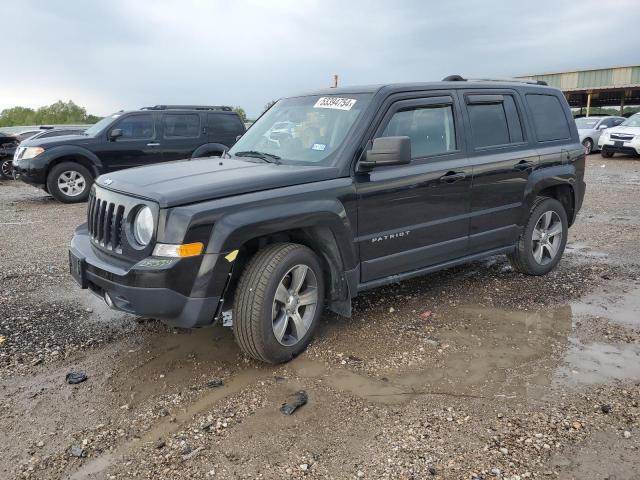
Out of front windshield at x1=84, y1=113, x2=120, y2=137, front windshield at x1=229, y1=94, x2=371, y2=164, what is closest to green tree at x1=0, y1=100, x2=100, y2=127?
front windshield at x1=84, y1=113, x2=120, y2=137

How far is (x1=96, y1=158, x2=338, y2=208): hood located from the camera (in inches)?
128

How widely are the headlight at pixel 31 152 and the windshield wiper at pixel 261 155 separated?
7.45 meters

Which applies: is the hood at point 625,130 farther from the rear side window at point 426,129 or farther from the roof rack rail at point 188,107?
the rear side window at point 426,129

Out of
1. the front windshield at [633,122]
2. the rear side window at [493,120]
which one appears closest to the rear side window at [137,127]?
the rear side window at [493,120]

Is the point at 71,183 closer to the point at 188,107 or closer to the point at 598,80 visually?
the point at 188,107

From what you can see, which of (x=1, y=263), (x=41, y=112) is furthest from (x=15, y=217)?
(x=41, y=112)

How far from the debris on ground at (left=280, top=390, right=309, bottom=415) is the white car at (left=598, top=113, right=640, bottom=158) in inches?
708

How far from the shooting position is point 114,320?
4.48 meters

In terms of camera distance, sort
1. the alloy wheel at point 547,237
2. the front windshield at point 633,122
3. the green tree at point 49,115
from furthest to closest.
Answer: the green tree at point 49,115 → the front windshield at point 633,122 → the alloy wheel at point 547,237

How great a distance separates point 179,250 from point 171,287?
8.9 inches

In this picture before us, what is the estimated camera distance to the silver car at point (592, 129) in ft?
68.1

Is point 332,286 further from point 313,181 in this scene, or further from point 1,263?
point 1,263

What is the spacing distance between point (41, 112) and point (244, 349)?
4353 cm

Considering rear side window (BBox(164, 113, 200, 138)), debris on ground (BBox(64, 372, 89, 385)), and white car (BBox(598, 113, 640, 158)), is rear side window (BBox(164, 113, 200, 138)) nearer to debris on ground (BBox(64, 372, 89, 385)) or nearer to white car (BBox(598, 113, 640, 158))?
debris on ground (BBox(64, 372, 89, 385))
